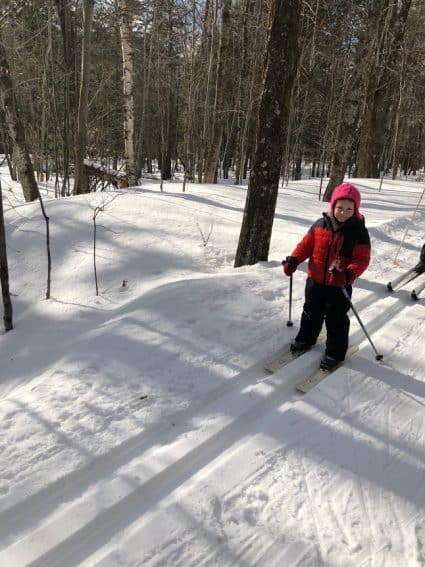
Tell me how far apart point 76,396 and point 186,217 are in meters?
4.61

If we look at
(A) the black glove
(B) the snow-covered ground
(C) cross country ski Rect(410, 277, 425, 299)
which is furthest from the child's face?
(C) cross country ski Rect(410, 277, 425, 299)

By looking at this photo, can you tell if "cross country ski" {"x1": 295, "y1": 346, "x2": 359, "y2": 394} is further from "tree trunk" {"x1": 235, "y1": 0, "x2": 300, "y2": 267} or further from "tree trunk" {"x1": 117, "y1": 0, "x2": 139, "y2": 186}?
"tree trunk" {"x1": 117, "y1": 0, "x2": 139, "y2": 186}

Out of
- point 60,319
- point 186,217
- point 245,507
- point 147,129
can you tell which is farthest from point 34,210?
point 147,129

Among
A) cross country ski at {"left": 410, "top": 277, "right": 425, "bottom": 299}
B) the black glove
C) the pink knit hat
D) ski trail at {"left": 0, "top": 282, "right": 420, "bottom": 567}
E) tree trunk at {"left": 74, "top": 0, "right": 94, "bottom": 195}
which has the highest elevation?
tree trunk at {"left": 74, "top": 0, "right": 94, "bottom": 195}

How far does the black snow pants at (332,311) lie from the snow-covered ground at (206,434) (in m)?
0.23

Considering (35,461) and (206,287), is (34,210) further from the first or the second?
(35,461)

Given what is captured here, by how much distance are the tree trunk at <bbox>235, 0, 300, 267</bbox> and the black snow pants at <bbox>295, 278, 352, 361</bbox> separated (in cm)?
185

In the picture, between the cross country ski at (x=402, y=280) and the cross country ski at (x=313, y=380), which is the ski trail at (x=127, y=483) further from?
the cross country ski at (x=402, y=280)

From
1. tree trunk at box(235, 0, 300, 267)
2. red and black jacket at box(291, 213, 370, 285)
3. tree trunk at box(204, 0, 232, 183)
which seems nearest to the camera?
red and black jacket at box(291, 213, 370, 285)

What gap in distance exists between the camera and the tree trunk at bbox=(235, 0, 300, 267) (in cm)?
434

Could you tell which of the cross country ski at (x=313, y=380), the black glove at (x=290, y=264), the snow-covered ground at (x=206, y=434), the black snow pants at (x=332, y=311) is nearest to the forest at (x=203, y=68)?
the black glove at (x=290, y=264)

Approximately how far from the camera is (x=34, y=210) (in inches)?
292

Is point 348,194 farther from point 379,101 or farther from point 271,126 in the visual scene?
point 379,101

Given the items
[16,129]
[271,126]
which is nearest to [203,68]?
[16,129]
